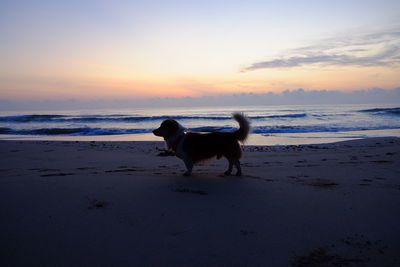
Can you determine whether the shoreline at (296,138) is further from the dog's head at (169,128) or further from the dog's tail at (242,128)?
the dog's head at (169,128)

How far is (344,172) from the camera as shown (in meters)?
4.73

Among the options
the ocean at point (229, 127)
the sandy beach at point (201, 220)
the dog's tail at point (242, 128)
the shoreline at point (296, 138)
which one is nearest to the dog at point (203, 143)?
the dog's tail at point (242, 128)

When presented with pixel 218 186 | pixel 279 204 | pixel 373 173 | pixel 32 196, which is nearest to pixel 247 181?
pixel 218 186

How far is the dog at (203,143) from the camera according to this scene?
15.2 feet

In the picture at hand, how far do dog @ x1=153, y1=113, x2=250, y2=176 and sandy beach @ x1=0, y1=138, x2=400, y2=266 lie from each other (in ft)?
1.25

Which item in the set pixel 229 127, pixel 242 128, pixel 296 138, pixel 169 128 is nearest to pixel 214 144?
pixel 242 128

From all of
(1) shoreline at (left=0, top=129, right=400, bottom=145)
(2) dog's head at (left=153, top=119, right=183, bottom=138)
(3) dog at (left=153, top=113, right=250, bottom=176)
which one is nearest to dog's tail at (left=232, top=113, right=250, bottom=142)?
(3) dog at (left=153, top=113, right=250, bottom=176)

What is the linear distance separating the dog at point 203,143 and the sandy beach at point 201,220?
1.25 feet

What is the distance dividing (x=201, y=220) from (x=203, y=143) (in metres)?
2.20

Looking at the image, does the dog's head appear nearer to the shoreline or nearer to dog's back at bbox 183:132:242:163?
dog's back at bbox 183:132:242:163

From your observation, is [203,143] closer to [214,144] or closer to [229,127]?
[214,144]

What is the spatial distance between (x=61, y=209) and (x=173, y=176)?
6.48ft

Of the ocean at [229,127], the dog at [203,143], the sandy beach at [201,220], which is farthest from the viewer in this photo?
the ocean at [229,127]

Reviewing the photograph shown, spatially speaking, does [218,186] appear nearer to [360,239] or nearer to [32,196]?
[360,239]
